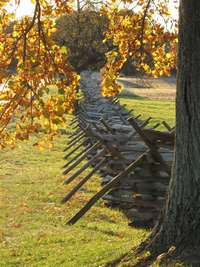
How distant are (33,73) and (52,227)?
11.3 feet

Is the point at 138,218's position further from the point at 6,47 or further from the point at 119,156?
the point at 6,47

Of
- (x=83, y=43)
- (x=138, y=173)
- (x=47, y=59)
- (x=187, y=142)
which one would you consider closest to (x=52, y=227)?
(x=138, y=173)

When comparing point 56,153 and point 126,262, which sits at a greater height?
point 126,262

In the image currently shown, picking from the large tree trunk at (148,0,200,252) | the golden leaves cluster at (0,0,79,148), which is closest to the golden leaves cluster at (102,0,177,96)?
the golden leaves cluster at (0,0,79,148)

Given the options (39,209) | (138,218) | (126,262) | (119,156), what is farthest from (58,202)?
(126,262)

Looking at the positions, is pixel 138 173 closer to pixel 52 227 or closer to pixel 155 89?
pixel 52 227

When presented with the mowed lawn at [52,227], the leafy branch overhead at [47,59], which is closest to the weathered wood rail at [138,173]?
the mowed lawn at [52,227]

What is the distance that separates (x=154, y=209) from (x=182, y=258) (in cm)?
447

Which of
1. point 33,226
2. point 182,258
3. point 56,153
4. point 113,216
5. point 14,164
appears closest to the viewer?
point 182,258

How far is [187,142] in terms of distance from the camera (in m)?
6.49

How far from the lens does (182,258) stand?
6.17 metres

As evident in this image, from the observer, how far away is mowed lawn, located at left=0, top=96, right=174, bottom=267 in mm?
8102

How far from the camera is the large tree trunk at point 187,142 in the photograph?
6.40m

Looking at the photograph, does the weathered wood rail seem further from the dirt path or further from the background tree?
the dirt path
